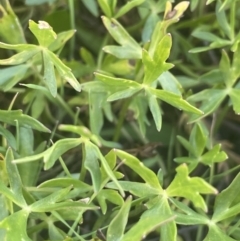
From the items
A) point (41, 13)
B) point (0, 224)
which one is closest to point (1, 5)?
point (41, 13)

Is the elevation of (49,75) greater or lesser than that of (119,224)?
greater

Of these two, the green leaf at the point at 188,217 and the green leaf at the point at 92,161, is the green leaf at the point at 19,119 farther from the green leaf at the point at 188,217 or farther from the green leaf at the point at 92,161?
the green leaf at the point at 188,217

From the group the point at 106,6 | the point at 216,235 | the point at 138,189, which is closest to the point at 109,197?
the point at 138,189

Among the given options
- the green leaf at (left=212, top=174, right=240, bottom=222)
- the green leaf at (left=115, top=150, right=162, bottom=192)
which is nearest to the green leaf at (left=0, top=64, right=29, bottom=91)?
the green leaf at (left=115, top=150, right=162, bottom=192)

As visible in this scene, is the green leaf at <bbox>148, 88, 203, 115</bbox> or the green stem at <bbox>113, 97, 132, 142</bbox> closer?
the green leaf at <bbox>148, 88, 203, 115</bbox>

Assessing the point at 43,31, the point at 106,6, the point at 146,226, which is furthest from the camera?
the point at 106,6

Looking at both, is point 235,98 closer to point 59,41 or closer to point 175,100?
point 175,100

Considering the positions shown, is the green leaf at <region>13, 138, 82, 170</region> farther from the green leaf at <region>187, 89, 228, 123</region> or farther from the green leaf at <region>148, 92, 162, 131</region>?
the green leaf at <region>187, 89, 228, 123</region>
